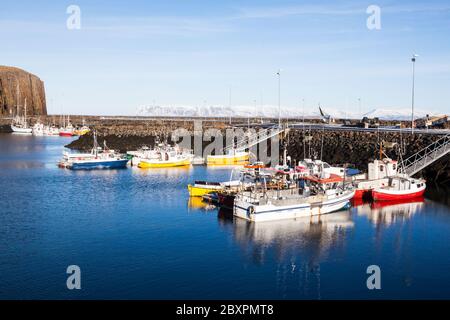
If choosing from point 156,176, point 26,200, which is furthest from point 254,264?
point 156,176

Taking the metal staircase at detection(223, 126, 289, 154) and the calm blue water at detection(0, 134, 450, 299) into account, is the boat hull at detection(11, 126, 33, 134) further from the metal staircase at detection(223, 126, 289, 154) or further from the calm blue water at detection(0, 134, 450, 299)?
the calm blue water at detection(0, 134, 450, 299)

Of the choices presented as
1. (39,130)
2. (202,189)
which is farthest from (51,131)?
(202,189)

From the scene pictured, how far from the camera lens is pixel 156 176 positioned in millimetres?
60781

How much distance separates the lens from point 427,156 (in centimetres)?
5272

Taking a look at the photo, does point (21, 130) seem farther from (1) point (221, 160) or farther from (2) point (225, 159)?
(2) point (225, 159)

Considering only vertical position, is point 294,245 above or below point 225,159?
below

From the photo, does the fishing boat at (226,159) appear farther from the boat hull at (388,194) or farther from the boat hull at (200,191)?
the boat hull at (388,194)

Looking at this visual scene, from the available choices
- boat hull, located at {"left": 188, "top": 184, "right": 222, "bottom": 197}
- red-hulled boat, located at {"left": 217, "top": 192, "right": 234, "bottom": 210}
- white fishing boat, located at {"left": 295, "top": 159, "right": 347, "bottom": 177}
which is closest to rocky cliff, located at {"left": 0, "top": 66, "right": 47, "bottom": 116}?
boat hull, located at {"left": 188, "top": 184, "right": 222, "bottom": 197}

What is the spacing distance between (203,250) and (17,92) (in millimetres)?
173851

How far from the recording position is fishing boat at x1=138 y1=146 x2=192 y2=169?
69.1 metres

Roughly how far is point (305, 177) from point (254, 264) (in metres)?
14.7

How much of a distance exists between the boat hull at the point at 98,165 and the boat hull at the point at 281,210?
115 feet

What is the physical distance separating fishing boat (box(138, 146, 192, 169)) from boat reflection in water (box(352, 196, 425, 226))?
30.8 m
